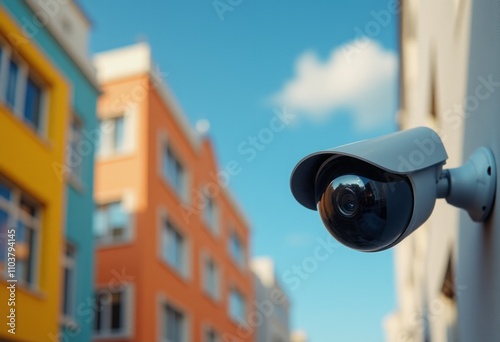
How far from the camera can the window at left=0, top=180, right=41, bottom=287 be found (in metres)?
11.7

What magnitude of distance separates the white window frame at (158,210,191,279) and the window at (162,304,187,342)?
1.20 meters

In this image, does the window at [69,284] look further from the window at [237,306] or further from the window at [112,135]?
the window at [237,306]

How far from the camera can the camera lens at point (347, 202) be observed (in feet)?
8.53

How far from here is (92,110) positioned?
16.9 metres

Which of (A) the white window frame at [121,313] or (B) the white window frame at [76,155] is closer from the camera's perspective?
(B) the white window frame at [76,155]

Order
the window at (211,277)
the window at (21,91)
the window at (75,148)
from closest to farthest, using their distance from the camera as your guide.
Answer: the window at (21,91) → the window at (75,148) → the window at (211,277)

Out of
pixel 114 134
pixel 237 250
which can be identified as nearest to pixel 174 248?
pixel 114 134

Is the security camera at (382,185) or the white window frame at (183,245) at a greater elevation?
the white window frame at (183,245)

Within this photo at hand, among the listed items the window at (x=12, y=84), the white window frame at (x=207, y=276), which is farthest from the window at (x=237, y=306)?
the window at (x=12, y=84)

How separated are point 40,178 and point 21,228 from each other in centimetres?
111

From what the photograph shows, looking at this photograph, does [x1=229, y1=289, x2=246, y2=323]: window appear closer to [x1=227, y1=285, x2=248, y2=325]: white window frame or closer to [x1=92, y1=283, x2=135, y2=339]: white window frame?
[x1=227, y1=285, x2=248, y2=325]: white window frame

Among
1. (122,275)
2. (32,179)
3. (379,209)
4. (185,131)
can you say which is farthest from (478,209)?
(185,131)

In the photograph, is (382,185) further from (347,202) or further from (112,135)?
(112,135)

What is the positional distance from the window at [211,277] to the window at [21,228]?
13522mm
